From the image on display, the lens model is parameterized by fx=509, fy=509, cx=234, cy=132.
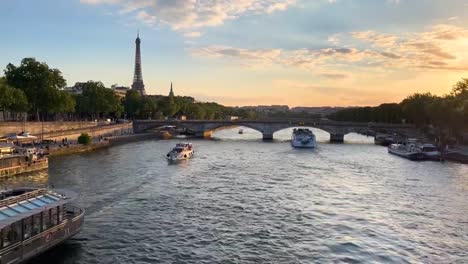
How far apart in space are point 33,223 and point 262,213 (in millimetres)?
12467

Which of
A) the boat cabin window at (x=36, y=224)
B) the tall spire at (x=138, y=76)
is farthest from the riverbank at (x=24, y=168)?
the tall spire at (x=138, y=76)

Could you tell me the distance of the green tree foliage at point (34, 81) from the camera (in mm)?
72062

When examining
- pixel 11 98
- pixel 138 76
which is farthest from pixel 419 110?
Answer: pixel 138 76

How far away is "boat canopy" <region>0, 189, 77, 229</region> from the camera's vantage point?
17.5m

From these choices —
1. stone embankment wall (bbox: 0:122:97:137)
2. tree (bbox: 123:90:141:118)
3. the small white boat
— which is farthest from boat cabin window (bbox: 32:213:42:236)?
tree (bbox: 123:90:141:118)

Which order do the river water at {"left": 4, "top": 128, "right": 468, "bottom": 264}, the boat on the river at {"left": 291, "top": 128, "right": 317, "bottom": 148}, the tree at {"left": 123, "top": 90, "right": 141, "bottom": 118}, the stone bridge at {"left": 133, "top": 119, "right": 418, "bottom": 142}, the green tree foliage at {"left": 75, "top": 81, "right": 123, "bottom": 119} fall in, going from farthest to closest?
the tree at {"left": 123, "top": 90, "right": 141, "bottom": 118} → the green tree foliage at {"left": 75, "top": 81, "right": 123, "bottom": 119} → the stone bridge at {"left": 133, "top": 119, "right": 418, "bottom": 142} → the boat on the river at {"left": 291, "top": 128, "right": 317, "bottom": 148} → the river water at {"left": 4, "top": 128, "right": 468, "bottom": 264}

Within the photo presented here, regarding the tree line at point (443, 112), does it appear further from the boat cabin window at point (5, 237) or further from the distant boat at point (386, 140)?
the boat cabin window at point (5, 237)

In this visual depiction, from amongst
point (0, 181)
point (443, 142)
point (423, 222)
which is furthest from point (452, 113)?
point (0, 181)

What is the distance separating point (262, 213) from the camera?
27.5 metres

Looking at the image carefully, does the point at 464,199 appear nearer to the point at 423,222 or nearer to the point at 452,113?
the point at 423,222

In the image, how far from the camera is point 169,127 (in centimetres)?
10806

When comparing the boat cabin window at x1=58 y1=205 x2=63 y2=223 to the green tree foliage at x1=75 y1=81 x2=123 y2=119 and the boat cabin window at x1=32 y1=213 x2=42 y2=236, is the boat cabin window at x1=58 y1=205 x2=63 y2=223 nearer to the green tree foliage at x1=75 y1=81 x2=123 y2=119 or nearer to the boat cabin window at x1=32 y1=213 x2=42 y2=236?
the boat cabin window at x1=32 y1=213 x2=42 y2=236

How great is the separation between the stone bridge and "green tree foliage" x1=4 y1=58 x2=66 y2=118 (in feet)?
102

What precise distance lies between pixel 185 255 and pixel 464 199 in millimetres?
20685
